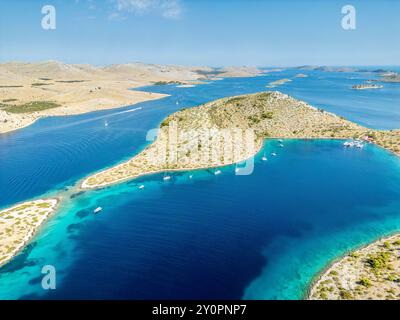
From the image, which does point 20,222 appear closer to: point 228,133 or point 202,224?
point 202,224

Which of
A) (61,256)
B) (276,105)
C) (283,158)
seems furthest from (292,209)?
(276,105)

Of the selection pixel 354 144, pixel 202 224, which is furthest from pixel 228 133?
pixel 202 224

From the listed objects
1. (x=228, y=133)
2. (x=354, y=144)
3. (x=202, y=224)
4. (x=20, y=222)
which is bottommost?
(x=202, y=224)

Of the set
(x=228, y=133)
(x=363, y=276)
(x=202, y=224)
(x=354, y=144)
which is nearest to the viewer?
(x=363, y=276)

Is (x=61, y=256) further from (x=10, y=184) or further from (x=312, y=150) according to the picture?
(x=312, y=150)

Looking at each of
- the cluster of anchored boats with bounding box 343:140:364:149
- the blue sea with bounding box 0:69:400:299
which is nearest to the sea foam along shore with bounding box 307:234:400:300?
the blue sea with bounding box 0:69:400:299

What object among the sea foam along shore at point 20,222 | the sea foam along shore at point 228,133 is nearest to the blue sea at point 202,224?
the sea foam along shore at point 20,222

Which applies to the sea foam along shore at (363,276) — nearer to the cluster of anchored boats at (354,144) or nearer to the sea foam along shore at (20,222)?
the sea foam along shore at (20,222)
